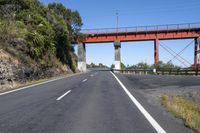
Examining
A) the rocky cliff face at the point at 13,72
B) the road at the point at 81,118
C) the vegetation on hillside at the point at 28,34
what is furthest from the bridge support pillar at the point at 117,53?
the road at the point at 81,118

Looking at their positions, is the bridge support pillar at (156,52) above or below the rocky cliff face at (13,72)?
above

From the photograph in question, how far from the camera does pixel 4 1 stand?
30188 mm

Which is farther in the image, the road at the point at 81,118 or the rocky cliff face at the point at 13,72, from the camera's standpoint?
the rocky cliff face at the point at 13,72

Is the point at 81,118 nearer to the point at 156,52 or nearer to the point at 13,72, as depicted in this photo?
the point at 13,72

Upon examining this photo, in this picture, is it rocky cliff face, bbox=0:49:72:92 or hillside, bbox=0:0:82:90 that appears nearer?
rocky cliff face, bbox=0:49:72:92

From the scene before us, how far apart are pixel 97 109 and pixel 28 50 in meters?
17.6

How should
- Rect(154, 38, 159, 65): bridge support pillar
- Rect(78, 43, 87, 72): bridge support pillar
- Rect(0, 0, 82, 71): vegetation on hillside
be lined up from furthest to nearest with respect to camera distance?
Rect(78, 43, 87, 72): bridge support pillar
Rect(154, 38, 159, 65): bridge support pillar
Rect(0, 0, 82, 71): vegetation on hillside

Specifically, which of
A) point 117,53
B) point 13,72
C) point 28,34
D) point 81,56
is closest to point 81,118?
point 13,72

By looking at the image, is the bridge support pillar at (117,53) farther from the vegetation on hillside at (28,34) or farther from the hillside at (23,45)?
the hillside at (23,45)

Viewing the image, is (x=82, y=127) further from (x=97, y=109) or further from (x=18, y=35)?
(x=18, y=35)

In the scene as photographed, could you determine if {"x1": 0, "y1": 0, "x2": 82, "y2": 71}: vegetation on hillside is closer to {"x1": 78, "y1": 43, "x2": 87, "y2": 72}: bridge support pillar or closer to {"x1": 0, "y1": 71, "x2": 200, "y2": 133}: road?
{"x1": 0, "y1": 71, "x2": 200, "y2": 133}: road

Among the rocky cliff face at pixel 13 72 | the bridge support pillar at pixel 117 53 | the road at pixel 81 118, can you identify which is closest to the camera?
the road at pixel 81 118

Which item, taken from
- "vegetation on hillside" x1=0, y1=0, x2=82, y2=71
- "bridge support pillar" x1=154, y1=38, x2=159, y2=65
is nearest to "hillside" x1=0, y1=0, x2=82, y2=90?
"vegetation on hillside" x1=0, y1=0, x2=82, y2=71

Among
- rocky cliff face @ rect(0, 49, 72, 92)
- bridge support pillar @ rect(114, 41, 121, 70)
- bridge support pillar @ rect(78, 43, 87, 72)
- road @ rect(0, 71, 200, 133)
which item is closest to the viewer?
road @ rect(0, 71, 200, 133)
